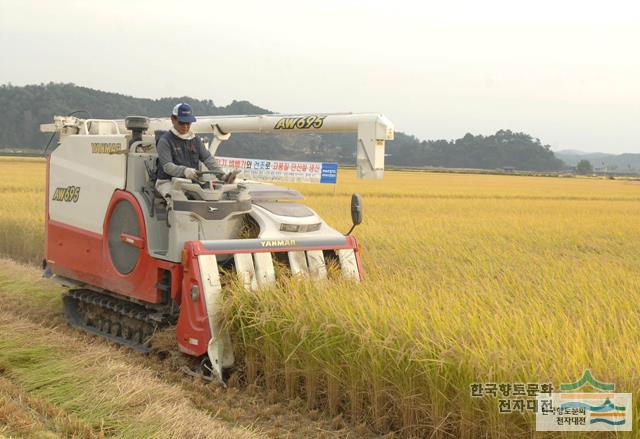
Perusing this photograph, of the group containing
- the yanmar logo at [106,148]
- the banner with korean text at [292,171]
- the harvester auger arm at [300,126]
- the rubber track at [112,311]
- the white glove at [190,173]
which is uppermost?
the harvester auger arm at [300,126]

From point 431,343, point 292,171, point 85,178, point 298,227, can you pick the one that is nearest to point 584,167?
point 292,171

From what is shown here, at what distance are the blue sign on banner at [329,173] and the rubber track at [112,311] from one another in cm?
1742

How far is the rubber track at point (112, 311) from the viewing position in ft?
21.2

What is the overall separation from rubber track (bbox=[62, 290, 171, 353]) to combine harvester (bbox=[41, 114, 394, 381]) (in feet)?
0.04

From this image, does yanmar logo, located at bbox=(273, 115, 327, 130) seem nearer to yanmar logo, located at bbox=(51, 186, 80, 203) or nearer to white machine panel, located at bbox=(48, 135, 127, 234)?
white machine panel, located at bbox=(48, 135, 127, 234)

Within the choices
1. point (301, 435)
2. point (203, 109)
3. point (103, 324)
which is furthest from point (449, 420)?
point (203, 109)

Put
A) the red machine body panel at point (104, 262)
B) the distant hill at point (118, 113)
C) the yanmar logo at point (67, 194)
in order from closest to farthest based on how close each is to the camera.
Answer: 1. the red machine body panel at point (104, 262)
2. the yanmar logo at point (67, 194)
3. the distant hill at point (118, 113)

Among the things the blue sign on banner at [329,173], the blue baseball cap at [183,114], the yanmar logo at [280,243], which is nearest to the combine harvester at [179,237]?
the yanmar logo at [280,243]

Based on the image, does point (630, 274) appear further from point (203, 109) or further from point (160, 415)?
point (203, 109)

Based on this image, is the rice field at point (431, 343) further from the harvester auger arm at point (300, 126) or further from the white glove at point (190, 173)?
the white glove at point (190, 173)

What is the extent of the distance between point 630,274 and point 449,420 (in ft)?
15.1

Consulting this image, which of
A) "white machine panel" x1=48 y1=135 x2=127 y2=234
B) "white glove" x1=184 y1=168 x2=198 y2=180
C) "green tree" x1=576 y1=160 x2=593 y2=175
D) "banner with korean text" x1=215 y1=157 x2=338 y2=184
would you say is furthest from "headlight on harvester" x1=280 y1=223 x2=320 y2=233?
"green tree" x1=576 y1=160 x2=593 y2=175

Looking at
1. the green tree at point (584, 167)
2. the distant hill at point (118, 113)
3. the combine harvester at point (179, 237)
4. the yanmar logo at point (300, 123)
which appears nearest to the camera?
the combine harvester at point (179, 237)

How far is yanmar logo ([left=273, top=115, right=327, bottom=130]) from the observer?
6949 mm
